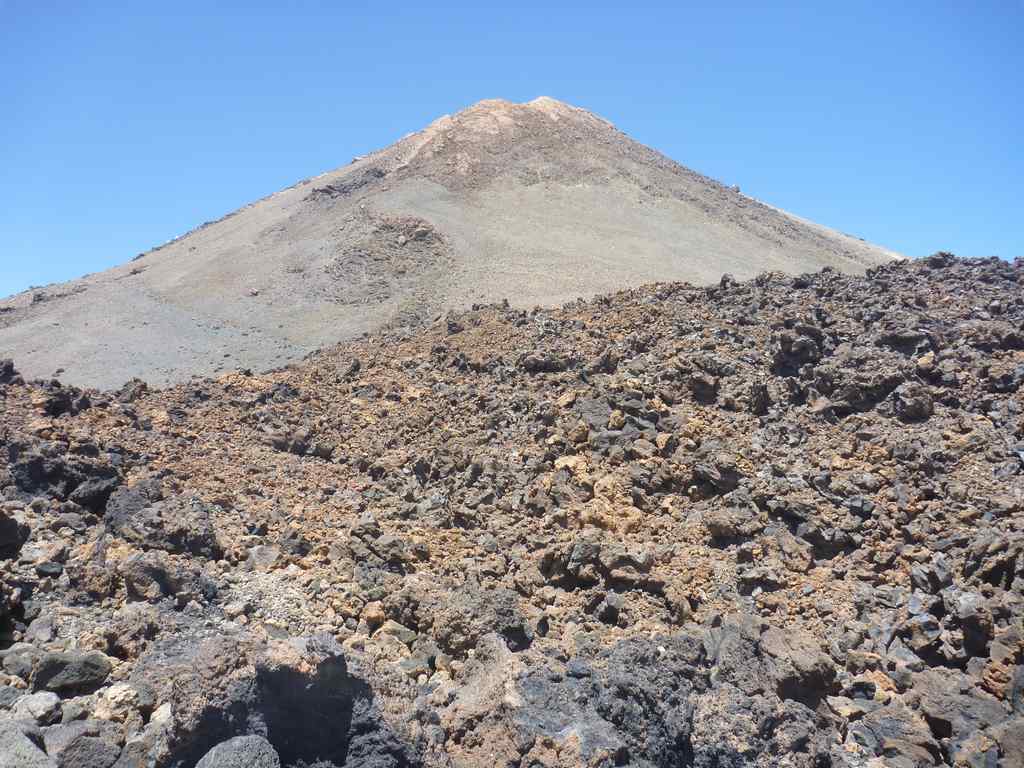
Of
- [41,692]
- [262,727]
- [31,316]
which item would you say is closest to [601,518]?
[262,727]

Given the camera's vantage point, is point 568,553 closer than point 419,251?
Yes

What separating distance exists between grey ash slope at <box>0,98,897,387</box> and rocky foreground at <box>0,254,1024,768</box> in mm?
9833

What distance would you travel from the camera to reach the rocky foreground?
4.00m

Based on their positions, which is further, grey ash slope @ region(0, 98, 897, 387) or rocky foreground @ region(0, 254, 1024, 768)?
grey ash slope @ region(0, 98, 897, 387)

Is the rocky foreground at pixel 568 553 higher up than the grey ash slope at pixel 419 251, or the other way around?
the grey ash slope at pixel 419 251

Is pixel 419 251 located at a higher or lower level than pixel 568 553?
higher

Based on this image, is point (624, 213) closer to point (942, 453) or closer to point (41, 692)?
point (942, 453)

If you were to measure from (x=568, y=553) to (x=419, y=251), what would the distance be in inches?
805

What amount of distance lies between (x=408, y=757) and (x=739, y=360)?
6.36m

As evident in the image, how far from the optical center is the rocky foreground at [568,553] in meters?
4.00

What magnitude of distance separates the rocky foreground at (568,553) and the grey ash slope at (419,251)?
32.3 ft

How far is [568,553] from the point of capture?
628 centimetres

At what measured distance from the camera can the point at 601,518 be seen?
265 inches

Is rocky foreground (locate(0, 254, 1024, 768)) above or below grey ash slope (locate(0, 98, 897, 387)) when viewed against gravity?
below
